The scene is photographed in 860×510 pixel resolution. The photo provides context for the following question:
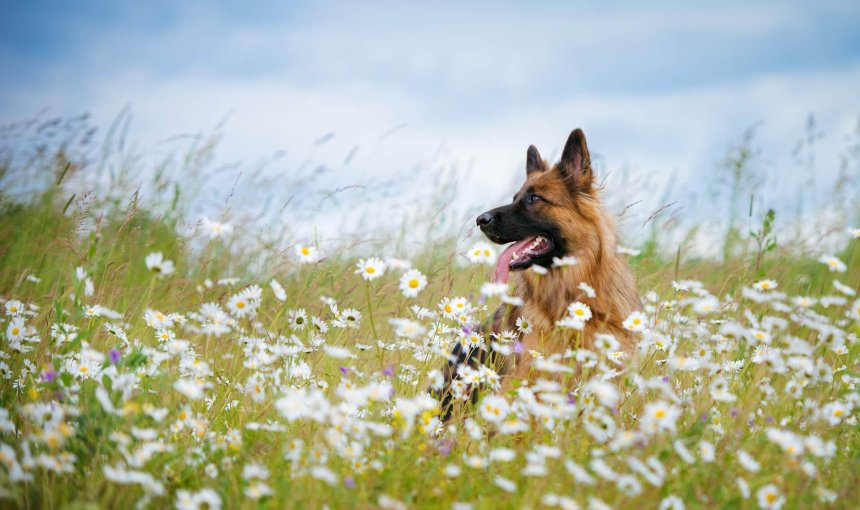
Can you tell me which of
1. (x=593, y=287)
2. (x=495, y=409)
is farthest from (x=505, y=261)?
(x=495, y=409)

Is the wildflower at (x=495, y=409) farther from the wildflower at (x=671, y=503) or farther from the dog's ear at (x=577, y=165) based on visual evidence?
the dog's ear at (x=577, y=165)

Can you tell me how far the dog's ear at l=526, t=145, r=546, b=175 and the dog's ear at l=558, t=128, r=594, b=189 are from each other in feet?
1.52

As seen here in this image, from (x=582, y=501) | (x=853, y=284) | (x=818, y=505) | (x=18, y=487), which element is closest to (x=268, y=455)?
(x=18, y=487)

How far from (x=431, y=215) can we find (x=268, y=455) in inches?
172

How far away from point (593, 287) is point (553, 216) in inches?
22.6

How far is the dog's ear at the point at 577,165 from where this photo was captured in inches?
174

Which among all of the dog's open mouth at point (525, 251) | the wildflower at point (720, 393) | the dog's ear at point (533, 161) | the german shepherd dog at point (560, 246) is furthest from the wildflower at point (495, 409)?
the dog's ear at point (533, 161)

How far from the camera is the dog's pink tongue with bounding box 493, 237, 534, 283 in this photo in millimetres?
4102

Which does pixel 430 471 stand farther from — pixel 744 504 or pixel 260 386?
pixel 744 504

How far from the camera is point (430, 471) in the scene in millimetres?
2125

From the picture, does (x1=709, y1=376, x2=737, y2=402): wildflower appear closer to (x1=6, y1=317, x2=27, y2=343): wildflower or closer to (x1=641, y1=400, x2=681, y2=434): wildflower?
(x1=641, y1=400, x2=681, y2=434): wildflower

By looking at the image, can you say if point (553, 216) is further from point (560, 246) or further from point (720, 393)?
point (720, 393)

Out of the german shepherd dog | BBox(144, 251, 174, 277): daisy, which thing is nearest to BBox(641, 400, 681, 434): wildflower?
BBox(144, 251, 174, 277): daisy

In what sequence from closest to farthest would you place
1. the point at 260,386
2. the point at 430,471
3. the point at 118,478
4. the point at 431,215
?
1. the point at 118,478
2. the point at 430,471
3. the point at 260,386
4. the point at 431,215
